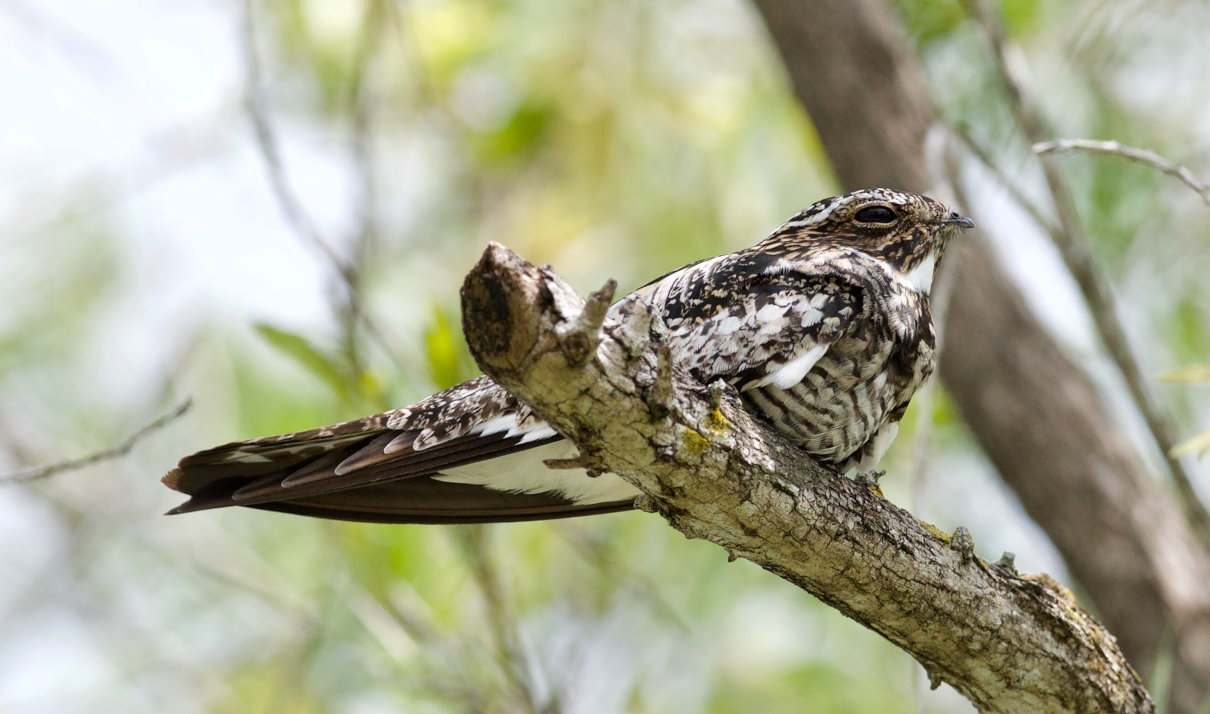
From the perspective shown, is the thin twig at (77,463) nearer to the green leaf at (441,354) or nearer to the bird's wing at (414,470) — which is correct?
the bird's wing at (414,470)

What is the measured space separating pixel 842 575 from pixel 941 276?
2.00 m

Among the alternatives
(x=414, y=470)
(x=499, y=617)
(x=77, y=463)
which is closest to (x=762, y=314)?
(x=414, y=470)

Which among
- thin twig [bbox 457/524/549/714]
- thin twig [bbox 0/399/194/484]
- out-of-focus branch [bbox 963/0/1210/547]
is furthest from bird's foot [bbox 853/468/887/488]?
thin twig [bbox 0/399/194/484]

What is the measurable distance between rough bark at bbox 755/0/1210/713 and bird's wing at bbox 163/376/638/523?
6.87ft

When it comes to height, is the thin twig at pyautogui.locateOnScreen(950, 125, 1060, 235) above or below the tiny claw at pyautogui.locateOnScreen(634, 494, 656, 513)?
above

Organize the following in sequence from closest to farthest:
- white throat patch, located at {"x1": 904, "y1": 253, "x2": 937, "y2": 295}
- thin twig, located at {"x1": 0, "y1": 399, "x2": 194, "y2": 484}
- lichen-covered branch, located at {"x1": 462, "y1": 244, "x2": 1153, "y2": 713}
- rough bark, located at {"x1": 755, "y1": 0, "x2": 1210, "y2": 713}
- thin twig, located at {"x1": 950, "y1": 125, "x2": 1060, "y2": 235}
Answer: lichen-covered branch, located at {"x1": 462, "y1": 244, "x2": 1153, "y2": 713}, thin twig, located at {"x1": 0, "y1": 399, "x2": 194, "y2": 484}, white throat patch, located at {"x1": 904, "y1": 253, "x2": 937, "y2": 295}, thin twig, located at {"x1": 950, "y1": 125, "x2": 1060, "y2": 235}, rough bark, located at {"x1": 755, "y1": 0, "x2": 1210, "y2": 713}

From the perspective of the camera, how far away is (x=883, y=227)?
3250 millimetres

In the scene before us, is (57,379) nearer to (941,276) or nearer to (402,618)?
(402,618)

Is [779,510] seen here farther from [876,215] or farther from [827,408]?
[876,215]

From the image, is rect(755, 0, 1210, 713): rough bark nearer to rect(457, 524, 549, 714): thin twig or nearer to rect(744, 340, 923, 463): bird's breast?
rect(744, 340, 923, 463): bird's breast

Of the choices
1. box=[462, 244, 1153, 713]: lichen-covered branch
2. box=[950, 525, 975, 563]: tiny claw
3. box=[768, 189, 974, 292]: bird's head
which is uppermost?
box=[768, 189, 974, 292]: bird's head

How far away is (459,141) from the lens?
19.3 ft

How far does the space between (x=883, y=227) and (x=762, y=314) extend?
80 cm

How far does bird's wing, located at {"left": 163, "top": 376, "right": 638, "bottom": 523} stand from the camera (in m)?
2.40
